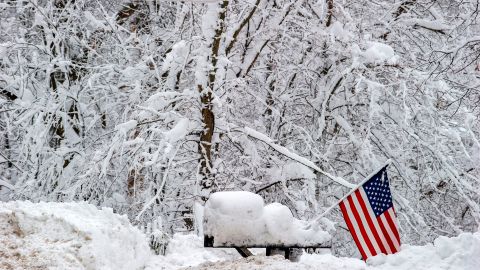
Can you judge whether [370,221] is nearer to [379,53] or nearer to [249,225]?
[249,225]

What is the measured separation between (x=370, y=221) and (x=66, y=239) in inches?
121

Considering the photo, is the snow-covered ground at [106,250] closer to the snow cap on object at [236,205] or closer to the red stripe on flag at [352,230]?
the red stripe on flag at [352,230]

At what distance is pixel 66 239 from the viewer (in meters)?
5.69

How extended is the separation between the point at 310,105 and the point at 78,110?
4613mm

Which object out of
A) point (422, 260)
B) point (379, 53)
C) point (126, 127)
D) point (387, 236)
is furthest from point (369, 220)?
point (126, 127)

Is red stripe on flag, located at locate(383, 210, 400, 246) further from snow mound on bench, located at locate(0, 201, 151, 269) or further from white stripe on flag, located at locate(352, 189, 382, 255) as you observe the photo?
snow mound on bench, located at locate(0, 201, 151, 269)

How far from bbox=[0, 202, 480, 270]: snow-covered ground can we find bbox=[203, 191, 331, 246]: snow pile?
0.63ft

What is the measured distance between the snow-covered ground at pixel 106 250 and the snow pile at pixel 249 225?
0.19m

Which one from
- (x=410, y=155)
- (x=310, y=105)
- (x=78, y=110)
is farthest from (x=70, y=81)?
(x=410, y=155)

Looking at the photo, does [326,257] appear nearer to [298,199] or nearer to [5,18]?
[298,199]

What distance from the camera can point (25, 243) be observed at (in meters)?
5.55

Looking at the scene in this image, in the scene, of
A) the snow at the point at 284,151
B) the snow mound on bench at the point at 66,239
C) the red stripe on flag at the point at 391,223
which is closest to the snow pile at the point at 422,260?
the red stripe on flag at the point at 391,223

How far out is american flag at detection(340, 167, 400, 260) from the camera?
6.01 metres

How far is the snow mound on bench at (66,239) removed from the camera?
529cm
